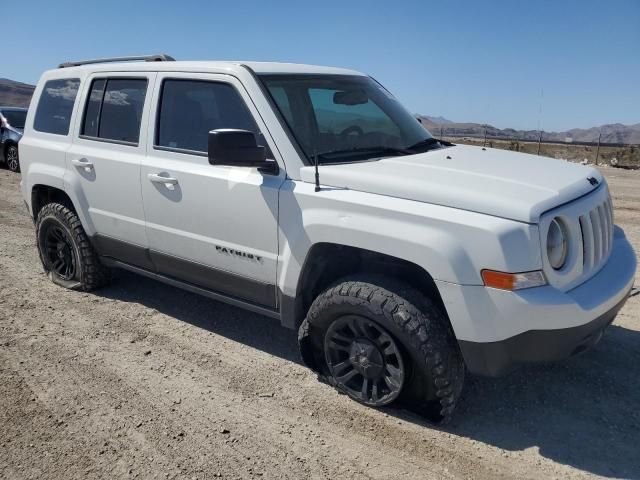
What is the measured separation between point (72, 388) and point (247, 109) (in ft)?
7.05

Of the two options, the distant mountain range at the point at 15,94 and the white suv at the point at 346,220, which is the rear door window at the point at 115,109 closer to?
the white suv at the point at 346,220

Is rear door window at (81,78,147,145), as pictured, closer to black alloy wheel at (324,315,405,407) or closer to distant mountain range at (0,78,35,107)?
black alloy wheel at (324,315,405,407)

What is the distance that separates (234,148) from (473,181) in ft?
4.52

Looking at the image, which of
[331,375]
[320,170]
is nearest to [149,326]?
[331,375]

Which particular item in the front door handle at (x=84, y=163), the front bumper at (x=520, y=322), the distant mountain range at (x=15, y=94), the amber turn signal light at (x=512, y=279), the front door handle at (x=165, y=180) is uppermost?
the distant mountain range at (x=15, y=94)

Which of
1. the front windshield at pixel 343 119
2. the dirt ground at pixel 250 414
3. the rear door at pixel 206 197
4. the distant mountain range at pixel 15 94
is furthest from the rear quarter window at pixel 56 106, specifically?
the distant mountain range at pixel 15 94

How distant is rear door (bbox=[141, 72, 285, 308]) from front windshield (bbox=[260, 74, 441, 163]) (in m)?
0.27

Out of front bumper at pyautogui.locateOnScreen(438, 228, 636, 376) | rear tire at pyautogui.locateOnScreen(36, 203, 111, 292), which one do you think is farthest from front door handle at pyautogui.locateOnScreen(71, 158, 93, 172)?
front bumper at pyautogui.locateOnScreen(438, 228, 636, 376)

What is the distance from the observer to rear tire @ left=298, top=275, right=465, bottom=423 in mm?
3047

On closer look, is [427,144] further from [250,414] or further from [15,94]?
[15,94]

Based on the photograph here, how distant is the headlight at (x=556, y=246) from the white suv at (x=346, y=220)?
0.01m

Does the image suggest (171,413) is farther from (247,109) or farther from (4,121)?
(4,121)

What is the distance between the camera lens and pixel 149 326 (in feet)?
15.3

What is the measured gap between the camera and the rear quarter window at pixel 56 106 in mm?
5059
